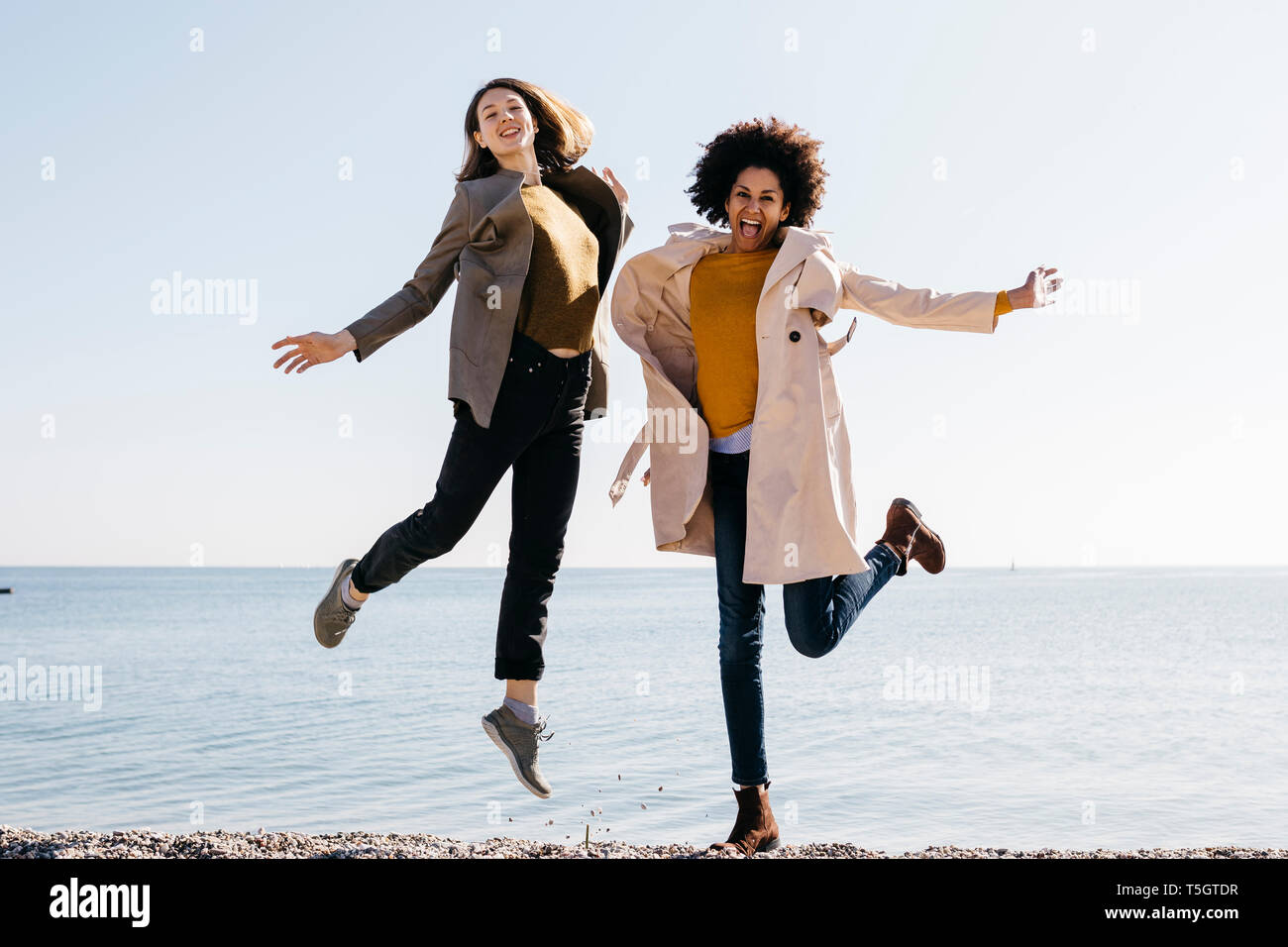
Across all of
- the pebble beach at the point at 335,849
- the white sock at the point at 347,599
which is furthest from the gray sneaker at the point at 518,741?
the white sock at the point at 347,599

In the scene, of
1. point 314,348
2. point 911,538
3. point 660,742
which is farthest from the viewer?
point 660,742

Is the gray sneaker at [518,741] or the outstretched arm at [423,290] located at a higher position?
the outstretched arm at [423,290]

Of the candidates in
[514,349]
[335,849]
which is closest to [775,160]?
[514,349]

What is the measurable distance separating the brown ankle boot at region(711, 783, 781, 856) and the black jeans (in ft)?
2.91

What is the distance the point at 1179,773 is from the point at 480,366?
1048 centimetres

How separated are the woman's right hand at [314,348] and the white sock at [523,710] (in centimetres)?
136

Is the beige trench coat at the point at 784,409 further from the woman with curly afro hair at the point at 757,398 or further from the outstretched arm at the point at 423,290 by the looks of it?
the outstretched arm at the point at 423,290

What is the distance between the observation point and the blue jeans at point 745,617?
3963 mm

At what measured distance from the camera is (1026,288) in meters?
3.80

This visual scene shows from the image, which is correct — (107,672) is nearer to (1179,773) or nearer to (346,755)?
(346,755)

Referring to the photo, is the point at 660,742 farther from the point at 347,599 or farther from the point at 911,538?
the point at 347,599

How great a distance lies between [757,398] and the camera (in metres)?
4.06

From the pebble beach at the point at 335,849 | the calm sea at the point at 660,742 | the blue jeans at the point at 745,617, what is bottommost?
the calm sea at the point at 660,742

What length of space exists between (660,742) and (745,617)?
9.04m
